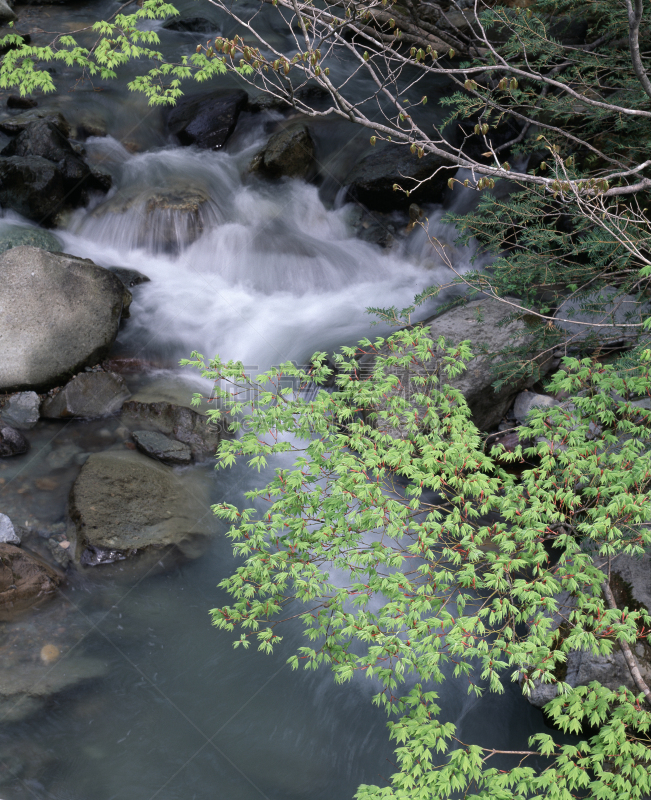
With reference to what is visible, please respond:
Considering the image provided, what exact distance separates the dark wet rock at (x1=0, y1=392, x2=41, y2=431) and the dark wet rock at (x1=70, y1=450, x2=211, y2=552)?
1.13 metres

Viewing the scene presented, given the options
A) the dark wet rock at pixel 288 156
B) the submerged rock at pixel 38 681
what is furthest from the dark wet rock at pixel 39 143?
the submerged rock at pixel 38 681

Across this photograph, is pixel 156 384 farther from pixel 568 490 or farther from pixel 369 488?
pixel 568 490

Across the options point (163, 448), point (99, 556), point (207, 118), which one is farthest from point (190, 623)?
point (207, 118)

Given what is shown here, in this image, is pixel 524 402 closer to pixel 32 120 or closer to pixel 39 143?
pixel 39 143

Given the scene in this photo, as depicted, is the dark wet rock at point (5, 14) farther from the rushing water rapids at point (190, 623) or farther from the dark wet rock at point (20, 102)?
the rushing water rapids at point (190, 623)

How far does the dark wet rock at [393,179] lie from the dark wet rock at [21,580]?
7389mm

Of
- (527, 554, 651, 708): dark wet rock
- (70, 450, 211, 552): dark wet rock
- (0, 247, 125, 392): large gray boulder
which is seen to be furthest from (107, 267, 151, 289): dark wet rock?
(527, 554, 651, 708): dark wet rock

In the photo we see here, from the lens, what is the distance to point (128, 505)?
18.9 feet

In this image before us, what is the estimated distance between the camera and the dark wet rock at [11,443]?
6.21 meters

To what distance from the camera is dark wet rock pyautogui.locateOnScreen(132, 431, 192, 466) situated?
21.3ft

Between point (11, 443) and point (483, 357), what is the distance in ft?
17.1

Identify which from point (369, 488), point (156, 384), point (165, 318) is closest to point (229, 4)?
point (165, 318)

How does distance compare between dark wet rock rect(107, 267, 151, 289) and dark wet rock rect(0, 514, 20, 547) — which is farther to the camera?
dark wet rock rect(107, 267, 151, 289)

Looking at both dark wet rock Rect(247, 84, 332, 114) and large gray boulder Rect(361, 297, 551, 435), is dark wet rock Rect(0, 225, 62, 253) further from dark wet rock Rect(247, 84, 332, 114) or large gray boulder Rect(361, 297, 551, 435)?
large gray boulder Rect(361, 297, 551, 435)
